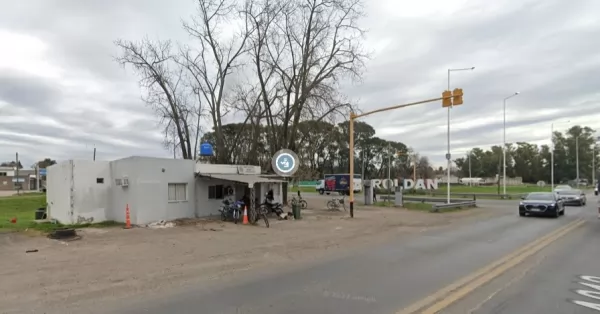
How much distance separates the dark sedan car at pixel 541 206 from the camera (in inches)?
904

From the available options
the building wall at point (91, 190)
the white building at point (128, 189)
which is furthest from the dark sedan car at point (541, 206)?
the building wall at point (91, 190)

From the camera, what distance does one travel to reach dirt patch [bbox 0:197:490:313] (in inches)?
300

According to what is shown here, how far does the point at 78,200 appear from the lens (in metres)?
19.2

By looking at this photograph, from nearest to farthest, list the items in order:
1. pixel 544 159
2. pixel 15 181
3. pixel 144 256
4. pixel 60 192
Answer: pixel 144 256 → pixel 60 192 → pixel 15 181 → pixel 544 159

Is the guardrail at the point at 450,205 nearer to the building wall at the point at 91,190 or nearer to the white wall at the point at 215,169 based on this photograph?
the white wall at the point at 215,169

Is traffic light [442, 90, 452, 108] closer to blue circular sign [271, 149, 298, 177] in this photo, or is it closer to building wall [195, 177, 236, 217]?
blue circular sign [271, 149, 298, 177]

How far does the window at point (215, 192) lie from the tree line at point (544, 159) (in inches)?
4074

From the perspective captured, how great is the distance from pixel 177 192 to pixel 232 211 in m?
2.87

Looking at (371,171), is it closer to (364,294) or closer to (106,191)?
(106,191)

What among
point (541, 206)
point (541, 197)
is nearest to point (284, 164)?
point (541, 206)

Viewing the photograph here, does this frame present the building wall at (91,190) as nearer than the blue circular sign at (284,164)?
Yes

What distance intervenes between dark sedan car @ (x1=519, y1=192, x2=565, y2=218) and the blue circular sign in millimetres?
13395

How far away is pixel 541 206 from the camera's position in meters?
23.1

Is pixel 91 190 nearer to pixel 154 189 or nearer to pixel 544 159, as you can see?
pixel 154 189
